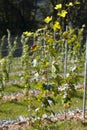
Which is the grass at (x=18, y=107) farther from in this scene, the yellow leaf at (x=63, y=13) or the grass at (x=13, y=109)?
the yellow leaf at (x=63, y=13)

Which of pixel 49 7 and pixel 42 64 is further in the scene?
pixel 49 7

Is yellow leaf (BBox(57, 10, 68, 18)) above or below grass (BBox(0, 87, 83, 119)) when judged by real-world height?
above

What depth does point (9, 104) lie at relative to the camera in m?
10.2

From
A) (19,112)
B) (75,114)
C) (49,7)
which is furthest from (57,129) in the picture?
(49,7)

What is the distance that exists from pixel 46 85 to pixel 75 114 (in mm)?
3501

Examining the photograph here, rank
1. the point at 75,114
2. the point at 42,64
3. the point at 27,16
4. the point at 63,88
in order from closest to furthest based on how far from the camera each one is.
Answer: the point at 42,64 < the point at 63,88 < the point at 75,114 < the point at 27,16

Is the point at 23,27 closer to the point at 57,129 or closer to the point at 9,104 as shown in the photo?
the point at 9,104

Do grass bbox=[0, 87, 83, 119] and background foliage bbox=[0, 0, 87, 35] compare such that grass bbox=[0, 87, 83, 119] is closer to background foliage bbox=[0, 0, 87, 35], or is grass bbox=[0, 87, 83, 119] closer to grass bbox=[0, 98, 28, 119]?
grass bbox=[0, 98, 28, 119]

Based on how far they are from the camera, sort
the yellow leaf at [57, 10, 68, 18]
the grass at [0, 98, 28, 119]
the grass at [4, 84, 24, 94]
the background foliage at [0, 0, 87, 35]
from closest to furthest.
A: the yellow leaf at [57, 10, 68, 18]
the grass at [0, 98, 28, 119]
the grass at [4, 84, 24, 94]
the background foliage at [0, 0, 87, 35]

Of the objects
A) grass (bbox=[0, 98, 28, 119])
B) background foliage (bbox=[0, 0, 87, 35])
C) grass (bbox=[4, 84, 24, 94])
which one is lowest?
grass (bbox=[0, 98, 28, 119])

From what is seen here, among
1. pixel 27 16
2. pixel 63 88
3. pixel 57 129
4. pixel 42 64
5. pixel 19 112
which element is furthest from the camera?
pixel 27 16

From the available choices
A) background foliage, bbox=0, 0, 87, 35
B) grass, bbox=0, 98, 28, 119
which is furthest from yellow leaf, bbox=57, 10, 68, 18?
background foliage, bbox=0, 0, 87, 35

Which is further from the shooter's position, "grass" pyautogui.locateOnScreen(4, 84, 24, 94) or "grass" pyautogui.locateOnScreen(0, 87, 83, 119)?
"grass" pyautogui.locateOnScreen(4, 84, 24, 94)

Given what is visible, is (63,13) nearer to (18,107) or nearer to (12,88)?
(18,107)
